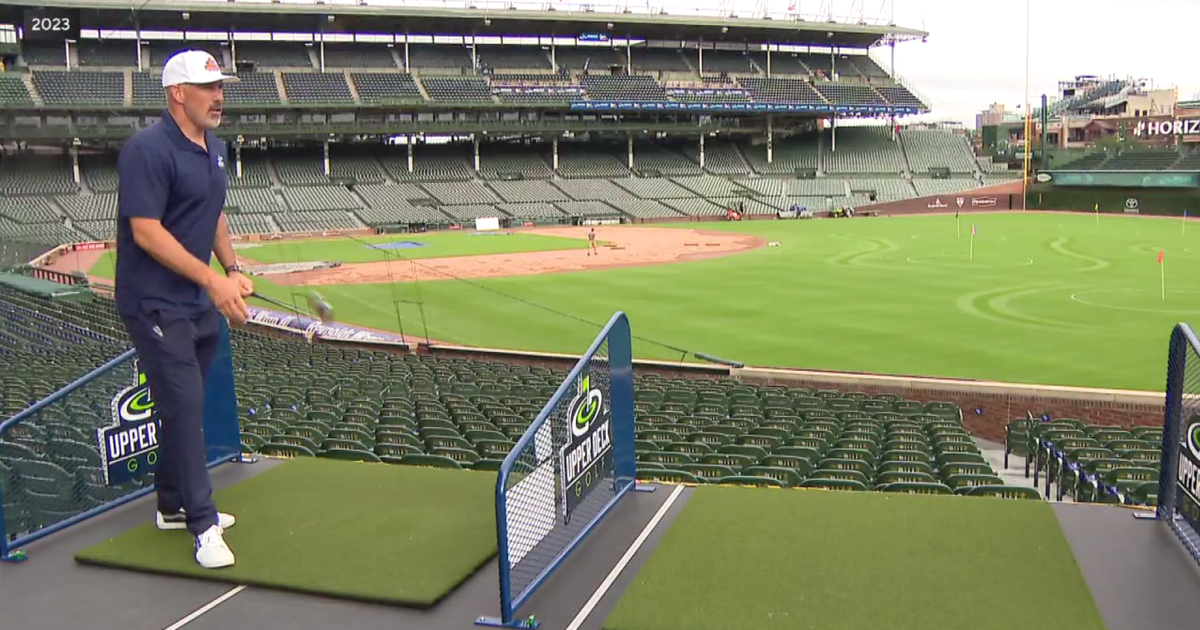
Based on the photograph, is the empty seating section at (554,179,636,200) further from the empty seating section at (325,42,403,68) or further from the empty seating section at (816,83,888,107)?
the empty seating section at (816,83,888,107)

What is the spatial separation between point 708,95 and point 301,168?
1473 inches

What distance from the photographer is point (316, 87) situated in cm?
7875

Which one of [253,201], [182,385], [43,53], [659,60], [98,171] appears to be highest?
[659,60]

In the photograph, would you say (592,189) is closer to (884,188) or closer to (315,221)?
(315,221)

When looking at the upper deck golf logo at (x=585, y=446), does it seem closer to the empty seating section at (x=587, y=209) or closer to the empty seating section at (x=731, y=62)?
the empty seating section at (x=587, y=209)

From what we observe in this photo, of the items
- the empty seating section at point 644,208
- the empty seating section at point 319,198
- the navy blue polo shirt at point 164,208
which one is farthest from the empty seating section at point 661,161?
the navy blue polo shirt at point 164,208

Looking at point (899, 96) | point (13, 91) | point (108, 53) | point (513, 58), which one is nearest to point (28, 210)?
point (13, 91)

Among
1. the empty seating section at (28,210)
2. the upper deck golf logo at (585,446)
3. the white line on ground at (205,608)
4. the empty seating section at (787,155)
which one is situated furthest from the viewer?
the empty seating section at (787,155)

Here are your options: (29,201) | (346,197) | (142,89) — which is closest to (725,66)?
(346,197)

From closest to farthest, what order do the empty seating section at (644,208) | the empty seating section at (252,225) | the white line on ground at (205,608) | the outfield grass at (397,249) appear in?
1. the white line on ground at (205,608)
2. the outfield grass at (397,249)
3. the empty seating section at (252,225)
4. the empty seating section at (644,208)

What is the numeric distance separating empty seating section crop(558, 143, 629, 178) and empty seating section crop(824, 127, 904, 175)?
66.7 ft

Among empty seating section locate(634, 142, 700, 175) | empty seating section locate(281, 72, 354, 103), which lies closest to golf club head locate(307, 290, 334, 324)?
empty seating section locate(281, 72, 354, 103)

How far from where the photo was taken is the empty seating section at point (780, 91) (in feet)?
294

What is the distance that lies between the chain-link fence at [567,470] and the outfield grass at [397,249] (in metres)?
39.4
